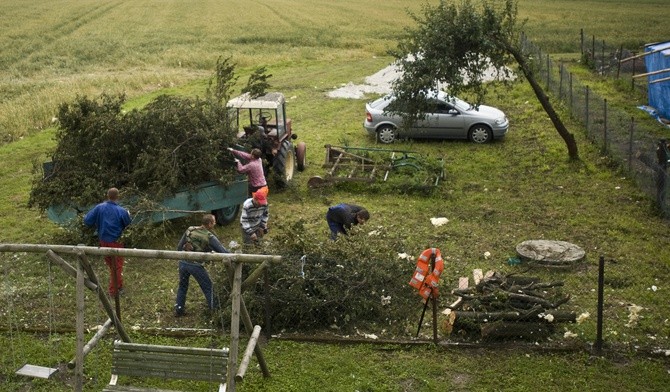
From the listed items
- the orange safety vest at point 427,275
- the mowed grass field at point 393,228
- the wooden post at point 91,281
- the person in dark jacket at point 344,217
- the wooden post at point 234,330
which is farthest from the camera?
the person in dark jacket at point 344,217

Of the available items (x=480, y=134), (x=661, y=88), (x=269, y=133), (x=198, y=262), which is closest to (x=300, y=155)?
(x=269, y=133)

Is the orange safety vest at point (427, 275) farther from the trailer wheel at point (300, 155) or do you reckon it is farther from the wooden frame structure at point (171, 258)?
the trailer wheel at point (300, 155)

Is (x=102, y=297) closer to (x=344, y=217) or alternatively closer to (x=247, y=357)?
(x=247, y=357)

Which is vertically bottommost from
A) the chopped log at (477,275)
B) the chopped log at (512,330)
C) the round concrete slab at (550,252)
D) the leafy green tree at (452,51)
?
the chopped log at (512,330)

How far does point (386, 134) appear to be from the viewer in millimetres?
21969

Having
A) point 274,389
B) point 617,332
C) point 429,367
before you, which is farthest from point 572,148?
point 274,389

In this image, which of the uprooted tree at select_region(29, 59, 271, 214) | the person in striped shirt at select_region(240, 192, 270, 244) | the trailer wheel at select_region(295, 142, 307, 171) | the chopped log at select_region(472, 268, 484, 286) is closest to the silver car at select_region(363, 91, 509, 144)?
the trailer wheel at select_region(295, 142, 307, 171)

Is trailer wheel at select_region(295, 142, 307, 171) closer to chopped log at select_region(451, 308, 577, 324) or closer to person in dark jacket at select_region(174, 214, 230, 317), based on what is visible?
person in dark jacket at select_region(174, 214, 230, 317)

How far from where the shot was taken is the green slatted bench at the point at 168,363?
8.80m

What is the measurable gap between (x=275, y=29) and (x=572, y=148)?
31298 millimetres

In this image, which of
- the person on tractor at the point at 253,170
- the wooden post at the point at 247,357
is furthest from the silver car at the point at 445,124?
the wooden post at the point at 247,357

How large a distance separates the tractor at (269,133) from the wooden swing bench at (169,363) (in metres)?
8.00

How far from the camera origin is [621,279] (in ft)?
42.2

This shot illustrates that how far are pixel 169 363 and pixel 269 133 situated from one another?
9.34 m
